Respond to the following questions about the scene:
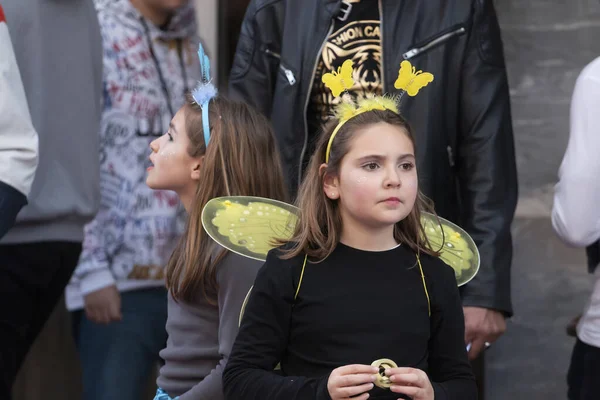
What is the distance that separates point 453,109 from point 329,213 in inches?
40.8

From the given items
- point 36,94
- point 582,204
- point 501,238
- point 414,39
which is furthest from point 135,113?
point 582,204

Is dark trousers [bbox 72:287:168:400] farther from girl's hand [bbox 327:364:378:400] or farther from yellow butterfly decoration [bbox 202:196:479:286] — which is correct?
A: girl's hand [bbox 327:364:378:400]

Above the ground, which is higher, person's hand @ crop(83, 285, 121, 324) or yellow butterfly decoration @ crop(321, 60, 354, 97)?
yellow butterfly decoration @ crop(321, 60, 354, 97)

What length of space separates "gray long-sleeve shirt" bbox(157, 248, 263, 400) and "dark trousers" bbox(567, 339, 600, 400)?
1.00m

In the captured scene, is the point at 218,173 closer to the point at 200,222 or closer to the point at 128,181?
the point at 200,222

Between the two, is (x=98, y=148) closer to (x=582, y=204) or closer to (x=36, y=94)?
(x=36, y=94)

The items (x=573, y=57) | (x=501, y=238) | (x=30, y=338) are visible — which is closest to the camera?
(x=501, y=238)

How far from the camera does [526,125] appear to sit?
451 centimetres

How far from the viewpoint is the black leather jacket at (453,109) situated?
3486mm

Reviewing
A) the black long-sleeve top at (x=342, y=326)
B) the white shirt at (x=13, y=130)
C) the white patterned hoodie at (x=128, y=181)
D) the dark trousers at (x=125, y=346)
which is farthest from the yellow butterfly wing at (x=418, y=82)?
the dark trousers at (x=125, y=346)

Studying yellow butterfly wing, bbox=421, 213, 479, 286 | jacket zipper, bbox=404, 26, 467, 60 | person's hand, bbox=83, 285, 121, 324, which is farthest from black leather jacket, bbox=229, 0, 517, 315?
person's hand, bbox=83, 285, 121, 324

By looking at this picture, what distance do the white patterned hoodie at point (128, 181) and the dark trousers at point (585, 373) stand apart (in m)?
1.65

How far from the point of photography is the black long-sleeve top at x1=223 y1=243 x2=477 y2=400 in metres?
2.50

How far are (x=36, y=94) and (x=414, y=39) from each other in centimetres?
120
